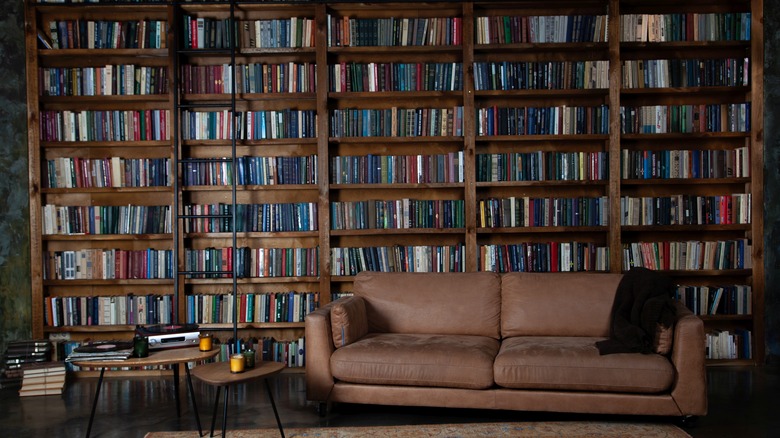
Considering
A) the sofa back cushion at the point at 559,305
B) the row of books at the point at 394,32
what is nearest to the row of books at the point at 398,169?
the row of books at the point at 394,32

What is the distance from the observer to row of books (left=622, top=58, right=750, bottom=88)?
5.69m

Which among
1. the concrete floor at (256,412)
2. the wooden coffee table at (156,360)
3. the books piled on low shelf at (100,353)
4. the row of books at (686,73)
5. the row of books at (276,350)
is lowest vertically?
the concrete floor at (256,412)

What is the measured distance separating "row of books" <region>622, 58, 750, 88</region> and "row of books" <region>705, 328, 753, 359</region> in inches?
74.5

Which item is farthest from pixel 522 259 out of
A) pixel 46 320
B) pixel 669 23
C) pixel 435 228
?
pixel 46 320

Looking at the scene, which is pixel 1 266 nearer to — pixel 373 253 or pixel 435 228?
pixel 373 253

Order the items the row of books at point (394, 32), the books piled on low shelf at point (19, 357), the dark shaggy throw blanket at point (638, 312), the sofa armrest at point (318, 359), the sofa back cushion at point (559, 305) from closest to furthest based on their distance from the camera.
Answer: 1. the dark shaggy throw blanket at point (638, 312)
2. the sofa armrest at point (318, 359)
3. the sofa back cushion at point (559, 305)
4. the books piled on low shelf at point (19, 357)
5. the row of books at point (394, 32)

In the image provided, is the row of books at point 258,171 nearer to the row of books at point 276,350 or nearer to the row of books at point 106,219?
the row of books at point 106,219

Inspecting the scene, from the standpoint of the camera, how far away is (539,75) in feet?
18.9

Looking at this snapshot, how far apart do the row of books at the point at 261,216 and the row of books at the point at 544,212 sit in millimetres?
1362

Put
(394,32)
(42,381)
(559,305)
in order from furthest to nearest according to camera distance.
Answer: (394,32), (42,381), (559,305)

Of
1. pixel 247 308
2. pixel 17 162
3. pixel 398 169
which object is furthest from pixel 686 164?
pixel 17 162

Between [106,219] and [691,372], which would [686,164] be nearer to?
[691,372]

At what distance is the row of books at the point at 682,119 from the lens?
5.71m

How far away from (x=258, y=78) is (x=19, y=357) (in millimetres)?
2703
